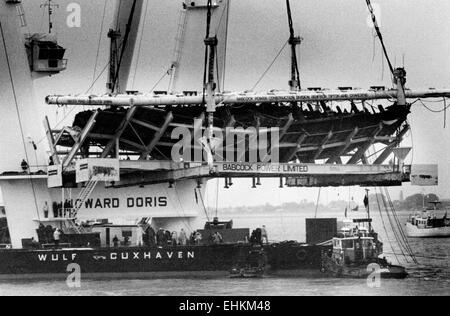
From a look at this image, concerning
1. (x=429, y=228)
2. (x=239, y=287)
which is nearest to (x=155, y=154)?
(x=239, y=287)

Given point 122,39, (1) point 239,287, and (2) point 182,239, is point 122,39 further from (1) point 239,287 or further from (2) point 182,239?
(1) point 239,287

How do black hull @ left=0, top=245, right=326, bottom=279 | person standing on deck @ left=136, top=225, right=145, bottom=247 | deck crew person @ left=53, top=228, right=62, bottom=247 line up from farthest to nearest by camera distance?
person standing on deck @ left=136, top=225, right=145, bottom=247 < deck crew person @ left=53, top=228, right=62, bottom=247 < black hull @ left=0, top=245, right=326, bottom=279

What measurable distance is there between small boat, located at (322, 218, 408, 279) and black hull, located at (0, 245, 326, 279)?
3.27 ft

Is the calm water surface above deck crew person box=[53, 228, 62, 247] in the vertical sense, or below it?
below

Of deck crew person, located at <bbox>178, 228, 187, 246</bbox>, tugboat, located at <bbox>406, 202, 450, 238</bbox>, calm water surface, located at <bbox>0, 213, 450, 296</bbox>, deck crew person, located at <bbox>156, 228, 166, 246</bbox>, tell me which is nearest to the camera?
calm water surface, located at <bbox>0, 213, 450, 296</bbox>

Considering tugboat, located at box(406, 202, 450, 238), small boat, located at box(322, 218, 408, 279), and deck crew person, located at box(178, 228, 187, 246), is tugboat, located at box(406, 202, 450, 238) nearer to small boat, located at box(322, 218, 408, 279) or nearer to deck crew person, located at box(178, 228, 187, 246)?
small boat, located at box(322, 218, 408, 279)

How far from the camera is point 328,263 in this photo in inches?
1826

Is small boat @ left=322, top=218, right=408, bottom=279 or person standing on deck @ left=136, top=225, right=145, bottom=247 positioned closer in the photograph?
small boat @ left=322, top=218, right=408, bottom=279

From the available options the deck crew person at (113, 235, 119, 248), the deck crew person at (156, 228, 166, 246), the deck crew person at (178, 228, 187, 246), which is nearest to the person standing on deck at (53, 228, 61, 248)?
the deck crew person at (113, 235, 119, 248)

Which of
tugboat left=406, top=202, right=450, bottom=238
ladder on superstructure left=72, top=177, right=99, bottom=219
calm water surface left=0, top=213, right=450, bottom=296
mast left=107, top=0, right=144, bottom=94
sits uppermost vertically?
mast left=107, top=0, right=144, bottom=94

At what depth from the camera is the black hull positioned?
45594 mm

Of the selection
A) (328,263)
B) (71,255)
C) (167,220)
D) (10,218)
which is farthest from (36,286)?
(328,263)

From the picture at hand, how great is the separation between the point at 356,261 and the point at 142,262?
11596mm
